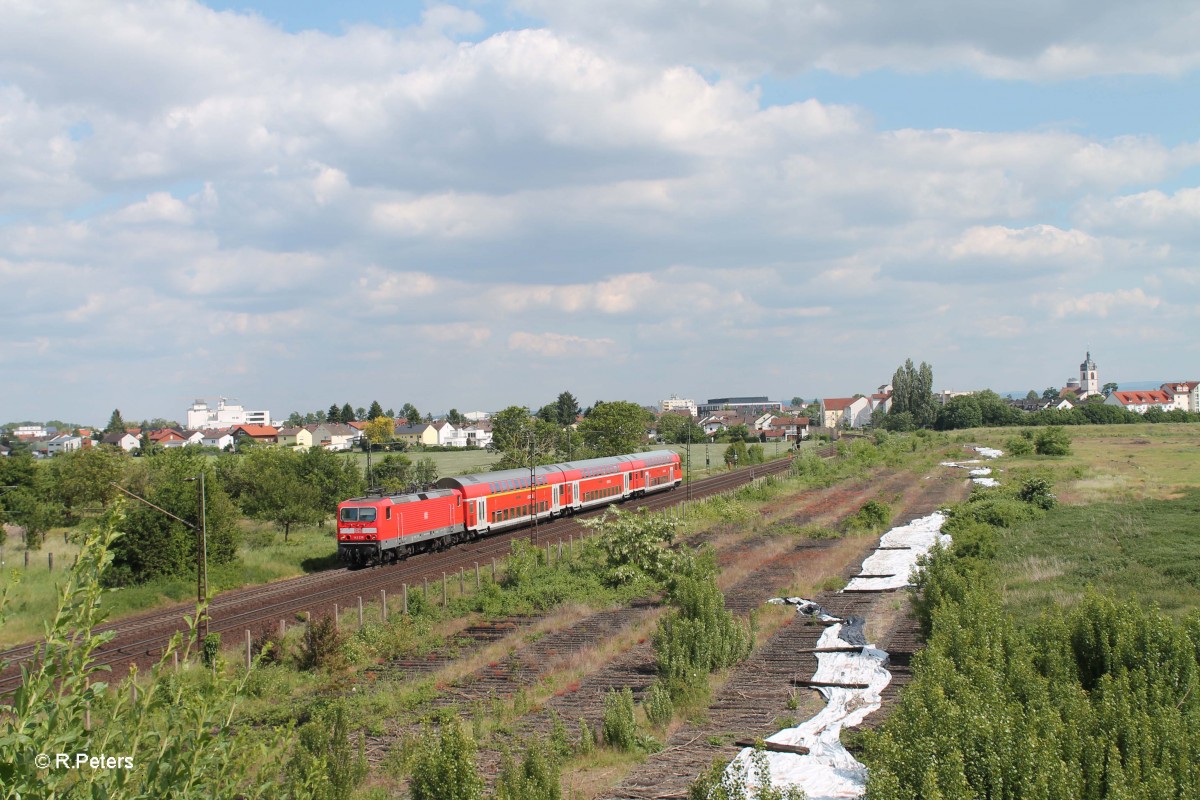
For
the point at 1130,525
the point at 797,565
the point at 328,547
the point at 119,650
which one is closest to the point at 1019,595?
the point at 797,565

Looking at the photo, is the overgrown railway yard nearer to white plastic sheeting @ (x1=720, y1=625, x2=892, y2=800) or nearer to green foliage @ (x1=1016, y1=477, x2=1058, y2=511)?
green foliage @ (x1=1016, y1=477, x2=1058, y2=511)

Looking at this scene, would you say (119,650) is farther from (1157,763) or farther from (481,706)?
(1157,763)

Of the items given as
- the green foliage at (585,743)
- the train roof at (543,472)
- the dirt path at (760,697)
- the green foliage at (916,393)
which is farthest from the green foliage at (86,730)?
the green foliage at (916,393)

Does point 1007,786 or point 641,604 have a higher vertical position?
point 1007,786

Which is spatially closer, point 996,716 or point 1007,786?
point 1007,786

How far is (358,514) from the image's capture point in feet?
119

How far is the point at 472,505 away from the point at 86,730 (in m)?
38.2

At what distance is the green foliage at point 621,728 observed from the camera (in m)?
14.8

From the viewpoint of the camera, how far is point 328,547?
4462 cm

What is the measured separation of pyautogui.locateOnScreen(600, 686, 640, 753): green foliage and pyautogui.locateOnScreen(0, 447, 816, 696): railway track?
11825 mm

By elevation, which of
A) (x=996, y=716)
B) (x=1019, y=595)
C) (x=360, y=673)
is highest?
(x=996, y=716)

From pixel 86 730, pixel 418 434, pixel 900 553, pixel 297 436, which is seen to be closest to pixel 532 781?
pixel 86 730

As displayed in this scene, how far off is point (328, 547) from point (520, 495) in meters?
10.2

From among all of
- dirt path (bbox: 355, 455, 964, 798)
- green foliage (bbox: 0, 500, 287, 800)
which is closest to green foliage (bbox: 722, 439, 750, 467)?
dirt path (bbox: 355, 455, 964, 798)
